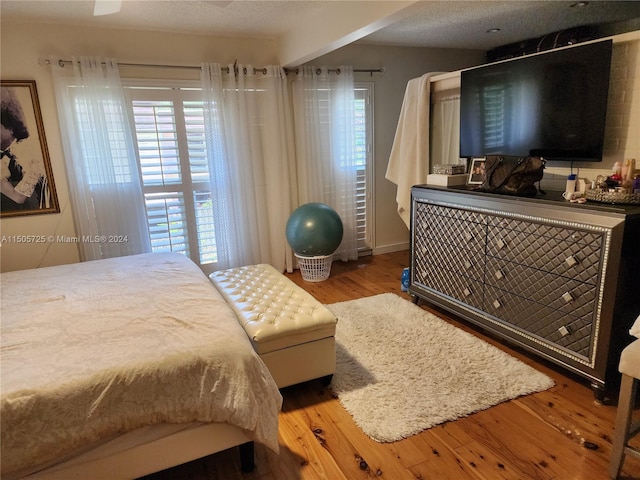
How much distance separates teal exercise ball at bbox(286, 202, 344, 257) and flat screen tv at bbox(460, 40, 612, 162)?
1.39m

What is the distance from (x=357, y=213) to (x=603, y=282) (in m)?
2.92

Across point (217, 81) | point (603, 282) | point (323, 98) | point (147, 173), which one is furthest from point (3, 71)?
point (603, 282)

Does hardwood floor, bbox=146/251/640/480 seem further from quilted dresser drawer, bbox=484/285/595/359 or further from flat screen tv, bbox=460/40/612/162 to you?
flat screen tv, bbox=460/40/612/162

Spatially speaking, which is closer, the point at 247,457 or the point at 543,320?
the point at 247,457

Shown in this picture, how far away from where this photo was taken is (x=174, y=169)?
12.6ft

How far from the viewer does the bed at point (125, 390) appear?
1.37 m

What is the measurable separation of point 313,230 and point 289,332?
1.85 m

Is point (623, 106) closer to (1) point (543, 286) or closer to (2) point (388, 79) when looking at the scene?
(1) point (543, 286)

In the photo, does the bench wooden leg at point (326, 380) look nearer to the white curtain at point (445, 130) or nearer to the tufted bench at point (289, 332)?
the tufted bench at point (289, 332)

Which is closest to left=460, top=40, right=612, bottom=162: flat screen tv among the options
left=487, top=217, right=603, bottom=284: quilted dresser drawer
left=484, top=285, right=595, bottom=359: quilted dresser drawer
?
left=487, top=217, right=603, bottom=284: quilted dresser drawer

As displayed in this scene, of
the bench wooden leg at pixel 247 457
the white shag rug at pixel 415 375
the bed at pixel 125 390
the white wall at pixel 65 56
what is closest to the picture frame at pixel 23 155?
the white wall at pixel 65 56

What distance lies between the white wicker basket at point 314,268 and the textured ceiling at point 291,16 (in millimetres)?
2054

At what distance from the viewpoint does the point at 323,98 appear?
4230mm

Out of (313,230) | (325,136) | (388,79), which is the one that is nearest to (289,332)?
(313,230)
